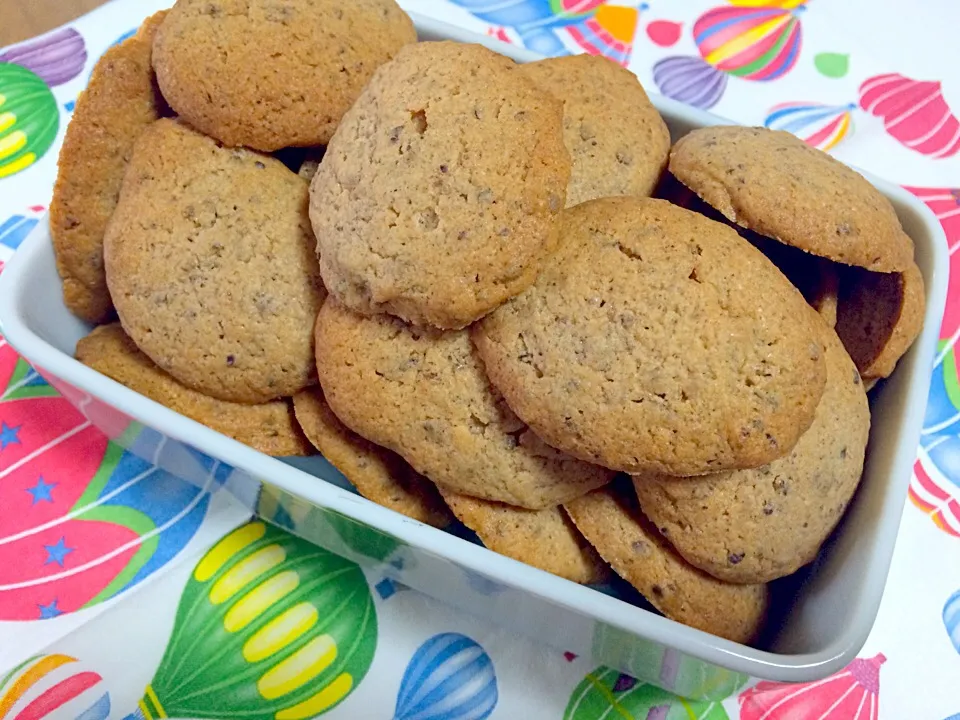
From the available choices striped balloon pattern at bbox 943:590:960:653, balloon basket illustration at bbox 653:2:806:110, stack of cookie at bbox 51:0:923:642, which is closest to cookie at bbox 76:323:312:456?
stack of cookie at bbox 51:0:923:642

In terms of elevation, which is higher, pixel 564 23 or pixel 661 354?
pixel 564 23

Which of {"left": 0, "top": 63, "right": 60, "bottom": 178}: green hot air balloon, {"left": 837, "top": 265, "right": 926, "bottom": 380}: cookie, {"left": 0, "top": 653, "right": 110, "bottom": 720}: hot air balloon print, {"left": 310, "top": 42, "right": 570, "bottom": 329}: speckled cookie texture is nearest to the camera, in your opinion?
{"left": 310, "top": 42, "right": 570, "bottom": 329}: speckled cookie texture

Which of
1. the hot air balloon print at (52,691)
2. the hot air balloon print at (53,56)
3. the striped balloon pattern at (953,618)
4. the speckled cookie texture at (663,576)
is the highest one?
the hot air balloon print at (53,56)

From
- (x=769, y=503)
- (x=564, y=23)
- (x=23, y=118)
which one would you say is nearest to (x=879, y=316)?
(x=769, y=503)

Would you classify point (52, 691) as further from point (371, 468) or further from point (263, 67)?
point (263, 67)

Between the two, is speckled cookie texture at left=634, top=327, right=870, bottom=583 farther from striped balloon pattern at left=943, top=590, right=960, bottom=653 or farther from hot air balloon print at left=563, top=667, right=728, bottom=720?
striped balloon pattern at left=943, top=590, right=960, bottom=653

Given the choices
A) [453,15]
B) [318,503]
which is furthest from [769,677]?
[453,15]

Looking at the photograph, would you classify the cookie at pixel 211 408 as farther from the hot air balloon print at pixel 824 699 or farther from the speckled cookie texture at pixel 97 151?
the hot air balloon print at pixel 824 699

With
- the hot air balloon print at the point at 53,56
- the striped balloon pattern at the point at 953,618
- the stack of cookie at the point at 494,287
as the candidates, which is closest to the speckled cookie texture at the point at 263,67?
the stack of cookie at the point at 494,287
